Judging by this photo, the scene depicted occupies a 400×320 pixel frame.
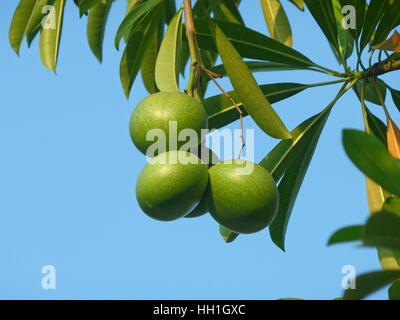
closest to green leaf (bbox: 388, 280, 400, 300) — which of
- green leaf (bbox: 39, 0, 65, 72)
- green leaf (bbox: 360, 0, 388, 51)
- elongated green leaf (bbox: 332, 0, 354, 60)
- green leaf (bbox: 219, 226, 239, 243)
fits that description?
green leaf (bbox: 219, 226, 239, 243)

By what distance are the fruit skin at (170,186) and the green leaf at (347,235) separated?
486 mm

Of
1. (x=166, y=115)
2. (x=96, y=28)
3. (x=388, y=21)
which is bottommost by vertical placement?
(x=166, y=115)

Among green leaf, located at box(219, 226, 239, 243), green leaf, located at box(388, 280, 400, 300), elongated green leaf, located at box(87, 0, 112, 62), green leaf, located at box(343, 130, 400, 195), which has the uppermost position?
elongated green leaf, located at box(87, 0, 112, 62)

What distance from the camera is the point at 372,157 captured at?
0.65m

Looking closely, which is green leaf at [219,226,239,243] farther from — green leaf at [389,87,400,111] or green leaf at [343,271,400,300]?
green leaf at [343,271,400,300]

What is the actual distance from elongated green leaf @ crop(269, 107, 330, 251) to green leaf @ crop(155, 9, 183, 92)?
67cm

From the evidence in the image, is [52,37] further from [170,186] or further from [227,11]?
[170,186]

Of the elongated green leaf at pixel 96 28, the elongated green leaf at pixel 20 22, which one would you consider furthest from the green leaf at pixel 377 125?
the elongated green leaf at pixel 20 22

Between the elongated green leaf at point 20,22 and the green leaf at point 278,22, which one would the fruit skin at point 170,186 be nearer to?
the green leaf at point 278,22

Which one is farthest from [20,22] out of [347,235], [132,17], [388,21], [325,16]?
[347,235]

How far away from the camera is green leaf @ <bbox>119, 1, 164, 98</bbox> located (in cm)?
176

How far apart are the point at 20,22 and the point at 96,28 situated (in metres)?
0.49

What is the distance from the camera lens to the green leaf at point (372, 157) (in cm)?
63
